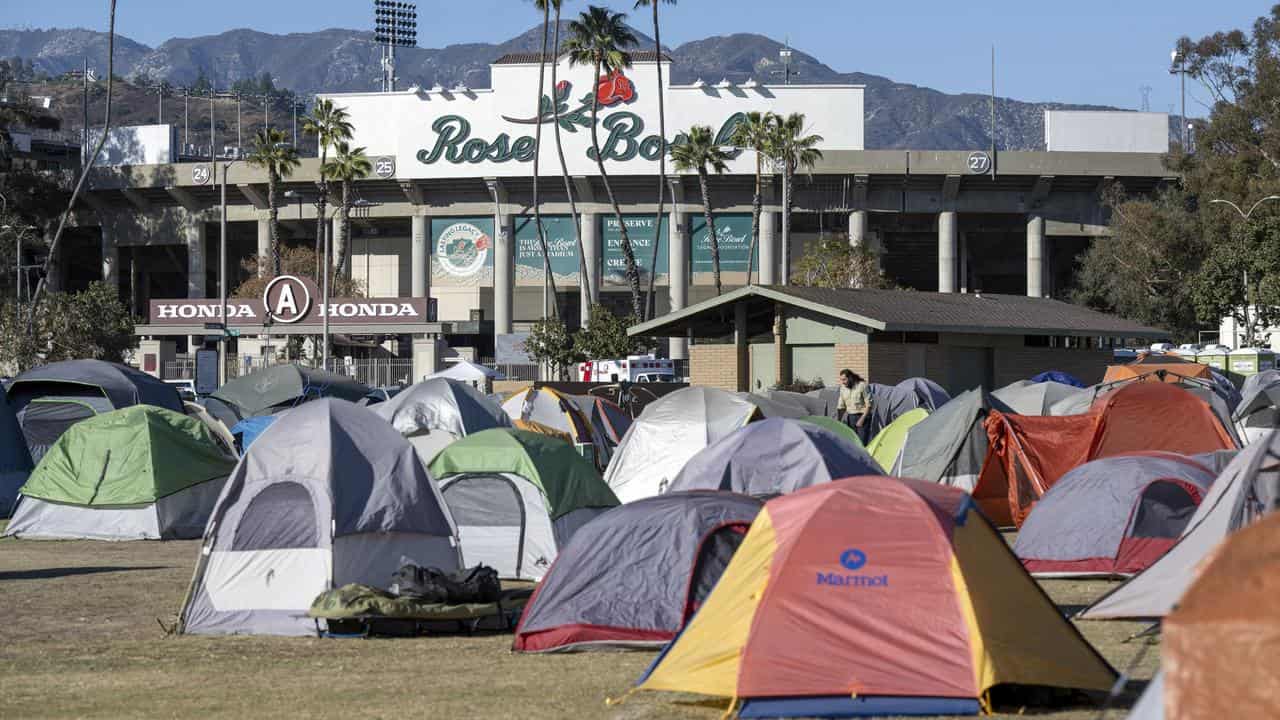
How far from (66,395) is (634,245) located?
4932 cm

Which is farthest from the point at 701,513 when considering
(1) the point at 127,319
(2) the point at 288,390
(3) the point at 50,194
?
(3) the point at 50,194

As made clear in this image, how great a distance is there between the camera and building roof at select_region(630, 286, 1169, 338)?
3978 cm

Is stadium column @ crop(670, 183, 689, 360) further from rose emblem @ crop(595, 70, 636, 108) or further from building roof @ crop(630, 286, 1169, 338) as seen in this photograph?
building roof @ crop(630, 286, 1169, 338)

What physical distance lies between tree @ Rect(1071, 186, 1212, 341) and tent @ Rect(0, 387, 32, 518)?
47372mm

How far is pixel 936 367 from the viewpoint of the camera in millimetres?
41625

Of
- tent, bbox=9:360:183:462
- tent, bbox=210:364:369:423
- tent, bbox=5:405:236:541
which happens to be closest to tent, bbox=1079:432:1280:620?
tent, bbox=5:405:236:541

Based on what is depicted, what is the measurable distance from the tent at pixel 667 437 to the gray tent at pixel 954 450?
8.40 ft

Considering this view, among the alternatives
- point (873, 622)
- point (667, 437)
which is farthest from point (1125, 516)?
point (667, 437)

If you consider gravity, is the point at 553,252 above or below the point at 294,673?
above

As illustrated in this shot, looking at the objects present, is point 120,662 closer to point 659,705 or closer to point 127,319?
point 659,705

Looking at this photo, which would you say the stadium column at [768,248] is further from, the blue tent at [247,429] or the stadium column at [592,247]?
the blue tent at [247,429]

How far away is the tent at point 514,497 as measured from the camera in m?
16.3

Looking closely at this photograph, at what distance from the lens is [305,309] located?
55000mm

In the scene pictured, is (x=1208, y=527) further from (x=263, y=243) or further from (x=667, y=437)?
(x=263, y=243)
